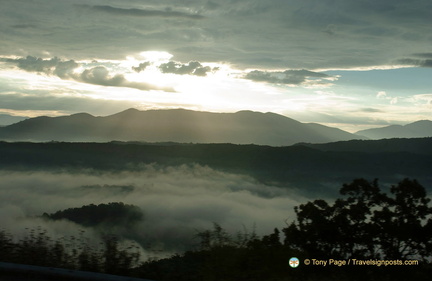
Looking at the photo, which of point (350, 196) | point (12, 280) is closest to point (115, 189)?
point (350, 196)

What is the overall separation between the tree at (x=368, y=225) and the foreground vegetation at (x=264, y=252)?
0.10 feet

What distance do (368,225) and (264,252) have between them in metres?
7.73

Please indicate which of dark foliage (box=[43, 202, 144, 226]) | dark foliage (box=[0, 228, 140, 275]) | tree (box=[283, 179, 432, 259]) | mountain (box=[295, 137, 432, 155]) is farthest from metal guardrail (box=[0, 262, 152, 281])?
mountain (box=[295, 137, 432, 155])

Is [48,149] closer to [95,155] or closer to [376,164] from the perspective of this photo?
[95,155]

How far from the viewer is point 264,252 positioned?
25.3 feet

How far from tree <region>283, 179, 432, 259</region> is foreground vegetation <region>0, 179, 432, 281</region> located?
0.03 m

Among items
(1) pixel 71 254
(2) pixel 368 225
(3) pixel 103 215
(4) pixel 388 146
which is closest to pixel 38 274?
(1) pixel 71 254

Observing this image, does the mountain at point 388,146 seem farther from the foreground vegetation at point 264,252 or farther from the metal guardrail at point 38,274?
the metal guardrail at point 38,274

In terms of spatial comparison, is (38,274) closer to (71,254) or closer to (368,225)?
(71,254)

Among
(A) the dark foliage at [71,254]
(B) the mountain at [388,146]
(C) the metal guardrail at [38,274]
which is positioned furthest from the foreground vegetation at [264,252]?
(B) the mountain at [388,146]

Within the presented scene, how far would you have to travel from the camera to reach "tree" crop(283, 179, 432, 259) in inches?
522

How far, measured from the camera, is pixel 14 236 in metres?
8.96

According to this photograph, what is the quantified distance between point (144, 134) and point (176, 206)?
95665mm

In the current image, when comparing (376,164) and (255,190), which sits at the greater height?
(376,164)
